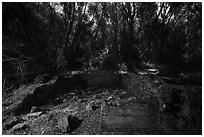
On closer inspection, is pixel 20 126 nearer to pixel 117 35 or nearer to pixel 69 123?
pixel 69 123

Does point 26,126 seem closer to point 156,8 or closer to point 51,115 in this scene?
point 51,115

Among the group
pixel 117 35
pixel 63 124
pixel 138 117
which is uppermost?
pixel 117 35

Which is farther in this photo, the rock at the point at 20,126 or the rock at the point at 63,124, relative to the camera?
the rock at the point at 20,126

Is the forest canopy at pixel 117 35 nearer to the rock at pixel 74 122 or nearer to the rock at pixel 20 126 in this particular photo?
the rock at pixel 20 126

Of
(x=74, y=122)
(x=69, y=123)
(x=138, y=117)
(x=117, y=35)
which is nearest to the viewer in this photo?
(x=138, y=117)

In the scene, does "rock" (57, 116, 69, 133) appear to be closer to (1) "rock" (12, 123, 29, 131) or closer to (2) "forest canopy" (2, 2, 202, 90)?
(1) "rock" (12, 123, 29, 131)

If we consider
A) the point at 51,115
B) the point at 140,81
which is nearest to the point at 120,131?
the point at 51,115

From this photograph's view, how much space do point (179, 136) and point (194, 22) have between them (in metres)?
8.11

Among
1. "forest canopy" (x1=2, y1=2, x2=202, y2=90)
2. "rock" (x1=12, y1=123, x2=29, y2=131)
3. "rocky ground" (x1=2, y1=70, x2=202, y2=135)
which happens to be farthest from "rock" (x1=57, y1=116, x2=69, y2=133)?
"forest canopy" (x1=2, y1=2, x2=202, y2=90)

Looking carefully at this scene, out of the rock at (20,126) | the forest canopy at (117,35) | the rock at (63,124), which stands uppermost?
the forest canopy at (117,35)

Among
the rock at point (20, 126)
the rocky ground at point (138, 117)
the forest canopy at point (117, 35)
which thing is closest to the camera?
the rocky ground at point (138, 117)

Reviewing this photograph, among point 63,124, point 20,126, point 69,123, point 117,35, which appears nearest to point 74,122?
point 69,123

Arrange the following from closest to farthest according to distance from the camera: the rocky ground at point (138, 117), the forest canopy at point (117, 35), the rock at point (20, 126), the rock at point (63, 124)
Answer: the rocky ground at point (138, 117) < the rock at point (63, 124) < the rock at point (20, 126) < the forest canopy at point (117, 35)

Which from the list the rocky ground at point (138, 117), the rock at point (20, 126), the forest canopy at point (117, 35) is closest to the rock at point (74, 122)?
the rocky ground at point (138, 117)
